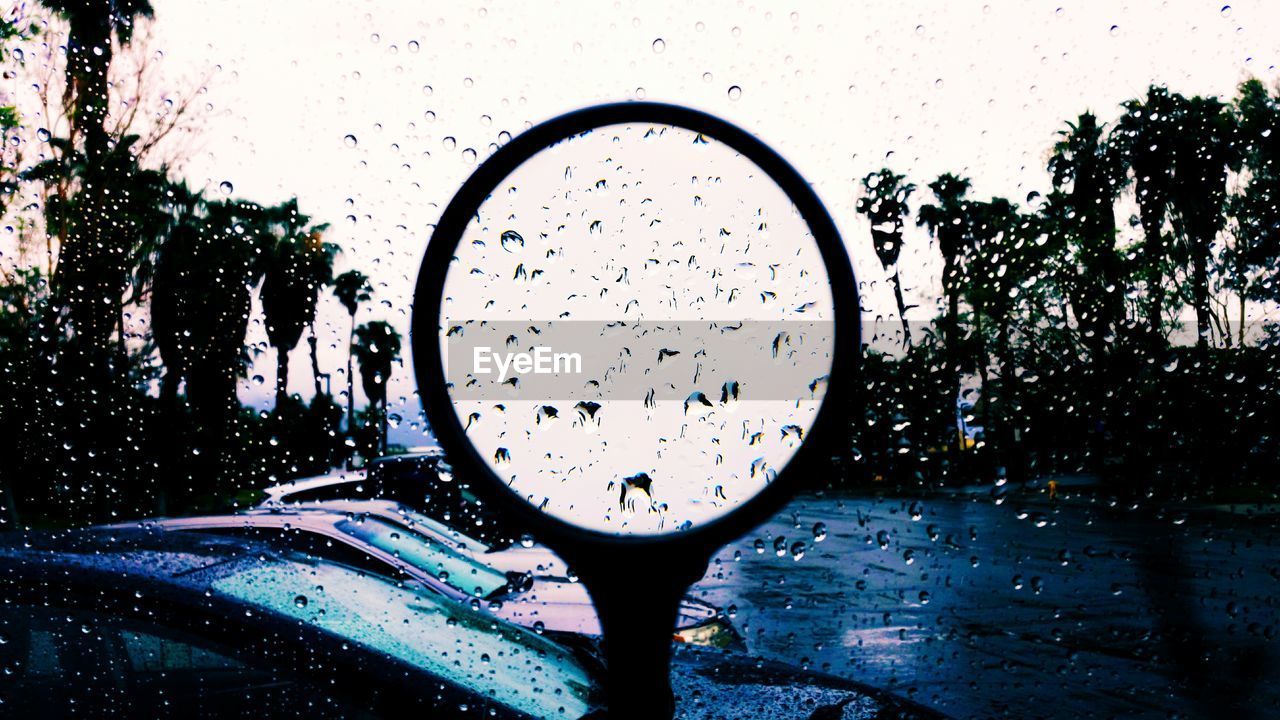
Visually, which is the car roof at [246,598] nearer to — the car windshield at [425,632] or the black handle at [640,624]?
the car windshield at [425,632]

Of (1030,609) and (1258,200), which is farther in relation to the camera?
(1030,609)

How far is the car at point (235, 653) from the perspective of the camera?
175cm

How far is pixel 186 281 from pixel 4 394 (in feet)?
13.2

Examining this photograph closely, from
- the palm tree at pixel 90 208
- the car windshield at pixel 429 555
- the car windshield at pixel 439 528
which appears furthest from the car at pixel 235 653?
the car windshield at pixel 439 528

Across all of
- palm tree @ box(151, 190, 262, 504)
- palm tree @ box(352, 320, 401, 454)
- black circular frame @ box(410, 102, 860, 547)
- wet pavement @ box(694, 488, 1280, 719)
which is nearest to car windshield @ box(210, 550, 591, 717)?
palm tree @ box(352, 320, 401, 454)

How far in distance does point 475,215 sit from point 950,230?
7.73 ft

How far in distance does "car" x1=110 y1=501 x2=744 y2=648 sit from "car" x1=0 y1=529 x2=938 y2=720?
2632mm

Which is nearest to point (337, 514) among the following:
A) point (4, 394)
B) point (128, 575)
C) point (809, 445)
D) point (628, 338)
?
point (4, 394)

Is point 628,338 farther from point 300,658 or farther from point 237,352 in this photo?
point 237,352

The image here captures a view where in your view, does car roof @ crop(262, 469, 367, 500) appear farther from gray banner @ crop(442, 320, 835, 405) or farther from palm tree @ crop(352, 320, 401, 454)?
gray banner @ crop(442, 320, 835, 405)

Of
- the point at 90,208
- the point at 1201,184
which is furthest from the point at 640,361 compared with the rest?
the point at 90,208

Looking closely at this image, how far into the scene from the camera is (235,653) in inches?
69.2

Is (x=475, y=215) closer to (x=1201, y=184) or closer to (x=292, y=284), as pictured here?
(x=292, y=284)

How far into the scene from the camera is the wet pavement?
4.40m
